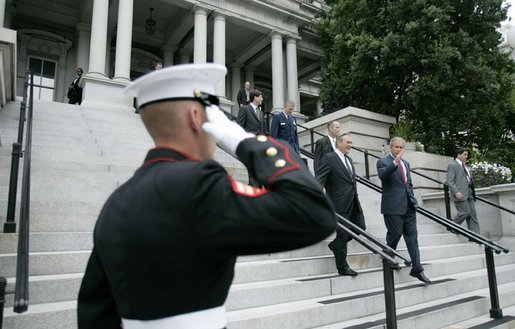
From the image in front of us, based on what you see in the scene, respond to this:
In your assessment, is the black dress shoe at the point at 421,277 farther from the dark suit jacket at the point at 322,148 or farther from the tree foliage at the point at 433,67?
the tree foliage at the point at 433,67

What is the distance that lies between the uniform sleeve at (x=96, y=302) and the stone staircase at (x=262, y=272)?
7.31 feet

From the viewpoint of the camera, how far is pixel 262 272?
492 centimetres

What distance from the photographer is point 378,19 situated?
1466 cm

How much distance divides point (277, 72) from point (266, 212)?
17915 millimetres

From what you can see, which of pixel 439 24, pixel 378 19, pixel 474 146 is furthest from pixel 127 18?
pixel 474 146

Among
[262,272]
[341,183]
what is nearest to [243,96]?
[341,183]

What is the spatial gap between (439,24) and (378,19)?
2362 millimetres

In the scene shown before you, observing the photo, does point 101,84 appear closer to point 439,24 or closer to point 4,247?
point 4,247

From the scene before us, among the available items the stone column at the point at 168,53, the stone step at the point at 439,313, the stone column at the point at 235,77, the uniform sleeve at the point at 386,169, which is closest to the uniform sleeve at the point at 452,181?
the stone step at the point at 439,313

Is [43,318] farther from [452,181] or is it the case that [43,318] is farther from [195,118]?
[452,181]

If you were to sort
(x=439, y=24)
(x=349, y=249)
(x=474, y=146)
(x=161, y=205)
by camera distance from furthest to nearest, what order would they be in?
1. (x=474, y=146)
2. (x=439, y=24)
3. (x=349, y=249)
4. (x=161, y=205)

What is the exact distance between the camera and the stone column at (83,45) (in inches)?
694

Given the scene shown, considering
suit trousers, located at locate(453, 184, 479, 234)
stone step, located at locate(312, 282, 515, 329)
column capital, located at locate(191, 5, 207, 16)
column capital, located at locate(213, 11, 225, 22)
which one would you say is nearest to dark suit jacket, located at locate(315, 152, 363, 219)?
stone step, located at locate(312, 282, 515, 329)

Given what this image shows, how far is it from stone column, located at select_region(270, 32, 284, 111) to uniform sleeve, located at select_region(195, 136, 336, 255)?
55.5 feet
